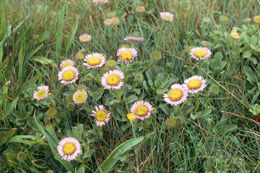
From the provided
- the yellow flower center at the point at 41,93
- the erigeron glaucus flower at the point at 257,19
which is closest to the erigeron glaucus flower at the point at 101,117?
the yellow flower center at the point at 41,93

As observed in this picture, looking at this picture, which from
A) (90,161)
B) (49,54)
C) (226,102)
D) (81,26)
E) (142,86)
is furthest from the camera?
(81,26)

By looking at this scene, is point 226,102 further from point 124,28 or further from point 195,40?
point 124,28

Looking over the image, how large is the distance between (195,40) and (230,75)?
0.37 metres

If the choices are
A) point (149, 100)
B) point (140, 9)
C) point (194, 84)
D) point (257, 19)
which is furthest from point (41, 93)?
point (257, 19)

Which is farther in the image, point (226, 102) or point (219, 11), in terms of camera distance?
point (219, 11)

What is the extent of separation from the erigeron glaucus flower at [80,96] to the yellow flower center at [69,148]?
0.78 ft

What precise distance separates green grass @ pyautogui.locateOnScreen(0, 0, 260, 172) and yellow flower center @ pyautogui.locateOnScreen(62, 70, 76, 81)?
7 centimetres

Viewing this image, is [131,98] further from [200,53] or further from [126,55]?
[200,53]

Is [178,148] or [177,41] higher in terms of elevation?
[177,41]

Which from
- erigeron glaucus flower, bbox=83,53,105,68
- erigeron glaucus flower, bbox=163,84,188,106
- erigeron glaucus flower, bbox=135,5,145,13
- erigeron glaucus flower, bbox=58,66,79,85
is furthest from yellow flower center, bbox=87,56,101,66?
erigeron glaucus flower, bbox=135,5,145,13

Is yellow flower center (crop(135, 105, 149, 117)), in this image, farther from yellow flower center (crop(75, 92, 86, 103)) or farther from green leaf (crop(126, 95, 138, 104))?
yellow flower center (crop(75, 92, 86, 103))

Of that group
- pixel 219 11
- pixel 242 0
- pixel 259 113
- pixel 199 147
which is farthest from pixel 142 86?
pixel 242 0

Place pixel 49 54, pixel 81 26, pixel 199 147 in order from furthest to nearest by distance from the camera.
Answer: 1. pixel 81 26
2. pixel 49 54
3. pixel 199 147

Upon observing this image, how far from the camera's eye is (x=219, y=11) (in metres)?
2.46
